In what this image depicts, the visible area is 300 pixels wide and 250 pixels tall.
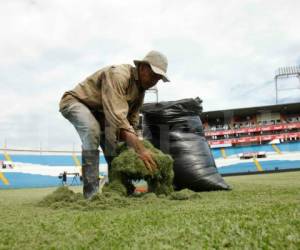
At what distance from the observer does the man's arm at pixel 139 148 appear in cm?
249

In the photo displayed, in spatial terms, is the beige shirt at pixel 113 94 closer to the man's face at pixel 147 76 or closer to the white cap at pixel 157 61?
the man's face at pixel 147 76

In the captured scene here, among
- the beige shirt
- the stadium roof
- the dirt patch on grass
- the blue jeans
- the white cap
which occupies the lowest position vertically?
the dirt patch on grass

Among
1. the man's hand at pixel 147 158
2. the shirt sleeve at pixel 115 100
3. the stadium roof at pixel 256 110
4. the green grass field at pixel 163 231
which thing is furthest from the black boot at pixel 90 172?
the stadium roof at pixel 256 110

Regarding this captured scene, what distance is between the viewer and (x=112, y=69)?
2.69 m

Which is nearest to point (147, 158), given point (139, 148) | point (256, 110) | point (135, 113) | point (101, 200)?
point (139, 148)

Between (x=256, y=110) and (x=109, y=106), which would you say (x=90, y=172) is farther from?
(x=256, y=110)

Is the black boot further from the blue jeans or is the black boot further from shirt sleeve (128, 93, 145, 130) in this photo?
shirt sleeve (128, 93, 145, 130)

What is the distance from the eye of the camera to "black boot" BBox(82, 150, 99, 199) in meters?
2.69

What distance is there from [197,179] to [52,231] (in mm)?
2439

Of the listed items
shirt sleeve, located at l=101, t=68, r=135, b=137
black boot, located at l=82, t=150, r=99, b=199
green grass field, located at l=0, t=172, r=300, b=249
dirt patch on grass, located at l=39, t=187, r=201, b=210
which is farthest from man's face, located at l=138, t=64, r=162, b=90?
green grass field, located at l=0, t=172, r=300, b=249

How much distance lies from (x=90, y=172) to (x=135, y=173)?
0.43 m

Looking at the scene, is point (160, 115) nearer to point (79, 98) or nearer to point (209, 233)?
point (79, 98)

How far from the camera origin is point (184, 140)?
3.83 m

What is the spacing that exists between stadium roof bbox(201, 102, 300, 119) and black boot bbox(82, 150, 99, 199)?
28649 millimetres
